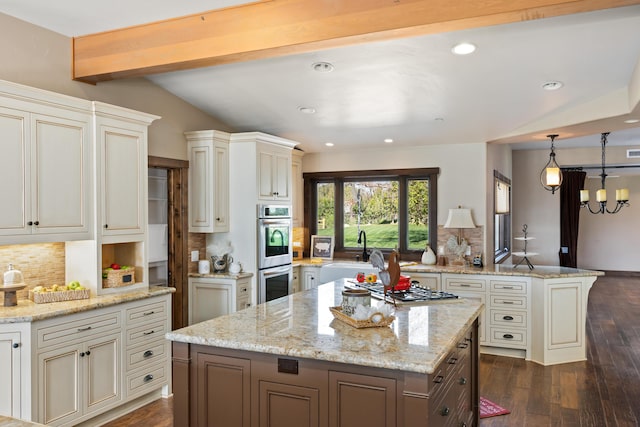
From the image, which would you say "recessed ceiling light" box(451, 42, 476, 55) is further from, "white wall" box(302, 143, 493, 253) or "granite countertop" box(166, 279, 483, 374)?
"white wall" box(302, 143, 493, 253)

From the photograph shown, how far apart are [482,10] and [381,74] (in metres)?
1.55

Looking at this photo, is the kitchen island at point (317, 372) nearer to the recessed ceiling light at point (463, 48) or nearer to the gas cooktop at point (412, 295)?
the gas cooktop at point (412, 295)

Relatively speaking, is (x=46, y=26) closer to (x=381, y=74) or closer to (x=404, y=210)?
(x=381, y=74)

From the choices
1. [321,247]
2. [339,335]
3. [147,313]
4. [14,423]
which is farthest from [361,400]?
[321,247]

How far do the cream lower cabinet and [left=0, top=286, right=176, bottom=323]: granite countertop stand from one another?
1128mm

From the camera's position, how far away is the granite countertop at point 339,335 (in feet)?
7.09

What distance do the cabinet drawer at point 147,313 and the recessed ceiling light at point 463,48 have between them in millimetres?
3018

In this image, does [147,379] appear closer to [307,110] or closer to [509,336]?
[307,110]

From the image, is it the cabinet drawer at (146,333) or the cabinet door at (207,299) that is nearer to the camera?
the cabinet drawer at (146,333)

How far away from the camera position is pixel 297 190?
22.8 ft

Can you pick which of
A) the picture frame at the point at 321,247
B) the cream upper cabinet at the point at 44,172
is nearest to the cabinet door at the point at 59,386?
the cream upper cabinet at the point at 44,172

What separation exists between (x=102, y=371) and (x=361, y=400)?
223 centimetres

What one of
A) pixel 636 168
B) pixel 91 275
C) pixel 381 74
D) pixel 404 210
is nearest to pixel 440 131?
pixel 404 210

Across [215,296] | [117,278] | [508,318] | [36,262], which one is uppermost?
[36,262]
